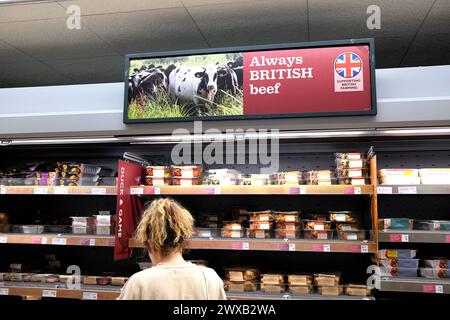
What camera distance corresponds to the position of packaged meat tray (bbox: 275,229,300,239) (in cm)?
346

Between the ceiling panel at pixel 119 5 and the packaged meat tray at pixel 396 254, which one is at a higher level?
the ceiling panel at pixel 119 5

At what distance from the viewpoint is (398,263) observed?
329cm

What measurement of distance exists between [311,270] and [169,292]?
2.38 m

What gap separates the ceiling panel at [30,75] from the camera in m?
5.35

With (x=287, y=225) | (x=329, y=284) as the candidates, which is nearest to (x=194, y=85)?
(x=287, y=225)

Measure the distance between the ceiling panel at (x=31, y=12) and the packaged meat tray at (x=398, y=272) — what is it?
3.70 meters

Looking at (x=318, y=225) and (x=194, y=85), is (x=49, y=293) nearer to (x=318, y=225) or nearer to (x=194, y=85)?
(x=194, y=85)

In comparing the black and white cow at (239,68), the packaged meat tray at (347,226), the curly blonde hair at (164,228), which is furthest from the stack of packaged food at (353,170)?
the curly blonde hair at (164,228)

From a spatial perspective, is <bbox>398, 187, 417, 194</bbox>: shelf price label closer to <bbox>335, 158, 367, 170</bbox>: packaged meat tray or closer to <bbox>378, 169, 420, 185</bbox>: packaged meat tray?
<bbox>378, 169, 420, 185</bbox>: packaged meat tray

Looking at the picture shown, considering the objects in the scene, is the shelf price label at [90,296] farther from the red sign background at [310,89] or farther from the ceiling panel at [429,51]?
the ceiling panel at [429,51]

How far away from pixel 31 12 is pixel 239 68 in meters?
2.17

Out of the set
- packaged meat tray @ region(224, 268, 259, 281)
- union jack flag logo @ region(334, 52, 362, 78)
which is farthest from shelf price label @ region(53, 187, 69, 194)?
union jack flag logo @ region(334, 52, 362, 78)

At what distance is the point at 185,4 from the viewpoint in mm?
3703

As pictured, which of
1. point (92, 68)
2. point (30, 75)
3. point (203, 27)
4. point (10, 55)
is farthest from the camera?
point (30, 75)
